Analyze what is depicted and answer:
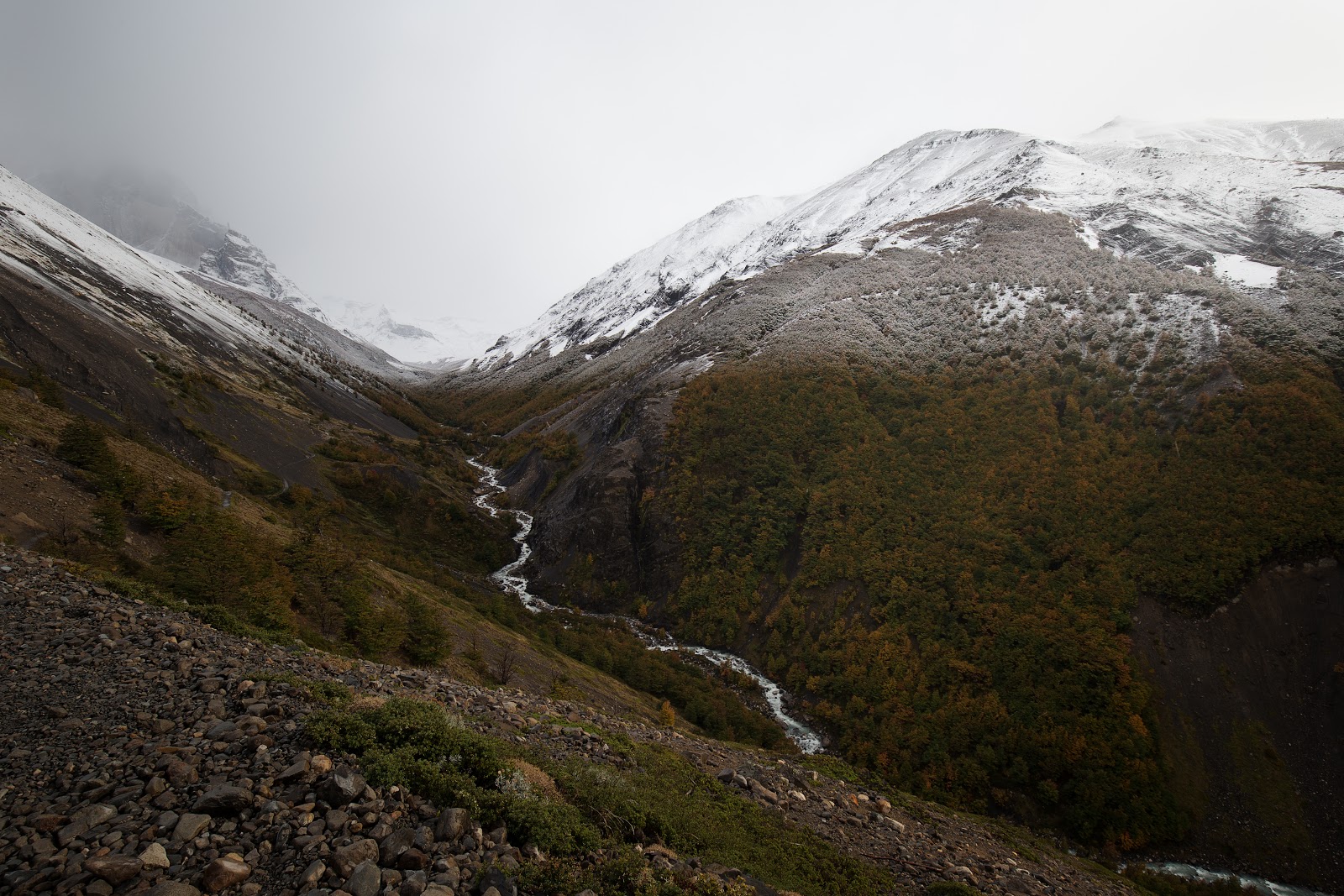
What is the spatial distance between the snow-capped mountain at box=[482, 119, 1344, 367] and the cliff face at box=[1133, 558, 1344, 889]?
42997 millimetres

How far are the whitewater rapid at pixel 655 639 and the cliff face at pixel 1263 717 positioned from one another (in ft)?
52.4

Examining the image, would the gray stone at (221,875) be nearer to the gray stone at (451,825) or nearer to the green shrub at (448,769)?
the green shrub at (448,769)

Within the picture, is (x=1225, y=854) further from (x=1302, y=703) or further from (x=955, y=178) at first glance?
(x=955, y=178)

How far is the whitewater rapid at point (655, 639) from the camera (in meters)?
29.7

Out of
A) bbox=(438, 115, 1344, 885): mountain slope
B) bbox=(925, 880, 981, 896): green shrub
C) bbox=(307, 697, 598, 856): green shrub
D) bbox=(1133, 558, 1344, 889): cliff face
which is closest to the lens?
bbox=(307, 697, 598, 856): green shrub

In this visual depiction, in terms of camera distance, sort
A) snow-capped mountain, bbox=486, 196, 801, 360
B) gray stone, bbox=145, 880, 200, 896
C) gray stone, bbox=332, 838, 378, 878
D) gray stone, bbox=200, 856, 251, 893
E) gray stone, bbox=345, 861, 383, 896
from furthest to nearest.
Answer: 1. snow-capped mountain, bbox=486, 196, 801, 360
2. gray stone, bbox=332, 838, 378, 878
3. gray stone, bbox=345, 861, 383, 896
4. gray stone, bbox=200, 856, 251, 893
5. gray stone, bbox=145, 880, 200, 896

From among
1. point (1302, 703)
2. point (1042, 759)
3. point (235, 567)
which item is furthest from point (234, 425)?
point (1302, 703)

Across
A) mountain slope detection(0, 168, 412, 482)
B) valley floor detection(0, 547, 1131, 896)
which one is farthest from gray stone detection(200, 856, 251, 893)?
mountain slope detection(0, 168, 412, 482)

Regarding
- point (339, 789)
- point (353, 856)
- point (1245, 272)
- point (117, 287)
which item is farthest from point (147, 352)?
point (1245, 272)

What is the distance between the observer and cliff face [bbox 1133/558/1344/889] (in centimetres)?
2103

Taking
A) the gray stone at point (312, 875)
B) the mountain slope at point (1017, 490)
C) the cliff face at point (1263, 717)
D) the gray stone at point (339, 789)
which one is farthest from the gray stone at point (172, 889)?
the cliff face at point (1263, 717)

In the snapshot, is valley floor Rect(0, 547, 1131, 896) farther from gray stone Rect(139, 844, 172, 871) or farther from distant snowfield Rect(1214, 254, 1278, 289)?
distant snowfield Rect(1214, 254, 1278, 289)

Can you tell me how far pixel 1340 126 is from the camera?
110 metres

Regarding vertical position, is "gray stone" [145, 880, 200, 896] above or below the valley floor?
above
